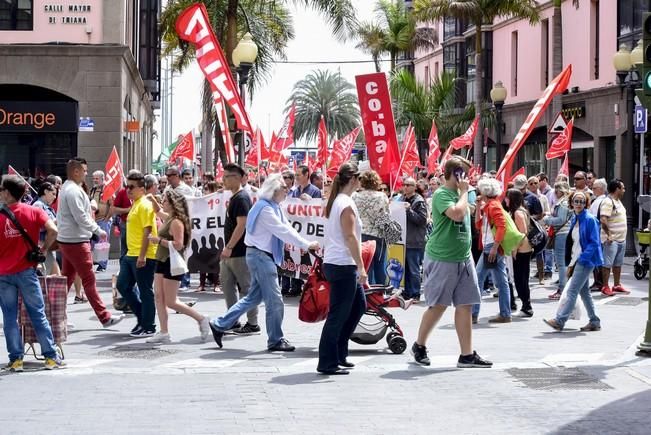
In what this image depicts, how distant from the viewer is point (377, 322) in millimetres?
11555

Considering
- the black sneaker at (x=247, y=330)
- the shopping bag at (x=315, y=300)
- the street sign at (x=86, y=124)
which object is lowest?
the black sneaker at (x=247, y=330)

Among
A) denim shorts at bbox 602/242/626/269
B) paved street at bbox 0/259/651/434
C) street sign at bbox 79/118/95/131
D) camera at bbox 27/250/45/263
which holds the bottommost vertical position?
paved street at bbox 0/259/651/434

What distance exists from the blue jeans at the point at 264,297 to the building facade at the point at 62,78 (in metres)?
17.2

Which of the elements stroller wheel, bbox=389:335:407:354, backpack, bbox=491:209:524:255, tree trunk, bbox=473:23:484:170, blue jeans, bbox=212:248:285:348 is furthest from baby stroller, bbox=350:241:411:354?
tree trunk, bbox=473:23:484:170

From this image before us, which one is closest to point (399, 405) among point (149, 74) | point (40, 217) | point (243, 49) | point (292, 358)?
point (292, 358)

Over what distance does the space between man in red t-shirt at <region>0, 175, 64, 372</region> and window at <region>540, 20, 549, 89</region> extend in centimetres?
3678

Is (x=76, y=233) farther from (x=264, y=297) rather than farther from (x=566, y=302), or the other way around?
(x=566, y=302)

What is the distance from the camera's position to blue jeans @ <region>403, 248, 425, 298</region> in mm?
16641

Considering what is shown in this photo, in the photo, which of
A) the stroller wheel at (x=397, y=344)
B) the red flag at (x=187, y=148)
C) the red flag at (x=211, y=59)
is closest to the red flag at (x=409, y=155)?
the red flag at (x=211, y=59)

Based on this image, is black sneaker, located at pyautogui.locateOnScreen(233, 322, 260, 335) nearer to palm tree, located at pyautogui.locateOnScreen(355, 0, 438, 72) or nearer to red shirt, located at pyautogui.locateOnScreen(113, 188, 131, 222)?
red shirt, located at pyautogui.locateOnScreen(113, 188, 131, 222)

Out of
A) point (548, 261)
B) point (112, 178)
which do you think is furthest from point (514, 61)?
point (112, 178)

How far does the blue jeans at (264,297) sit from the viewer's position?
452 inches

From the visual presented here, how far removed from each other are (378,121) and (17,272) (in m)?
8.15

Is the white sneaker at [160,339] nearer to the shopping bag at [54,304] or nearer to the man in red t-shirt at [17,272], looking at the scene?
the shopping bag at [54,304]
